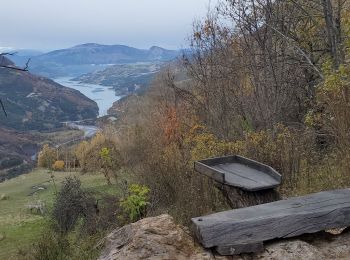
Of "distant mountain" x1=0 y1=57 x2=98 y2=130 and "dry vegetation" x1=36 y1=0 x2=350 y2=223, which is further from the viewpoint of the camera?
"distant mountain" x1=0 y1=57 x2=98 y2=130

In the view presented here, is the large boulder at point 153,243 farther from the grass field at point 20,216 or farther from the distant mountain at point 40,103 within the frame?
the distant mountain at point 40,103

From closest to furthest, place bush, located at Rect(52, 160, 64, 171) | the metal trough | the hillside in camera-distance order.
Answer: the metal trough
bush, located at Rect(52, 160, 64, 171)
the hillside

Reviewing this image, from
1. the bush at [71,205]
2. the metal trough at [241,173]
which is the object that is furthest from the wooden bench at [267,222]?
the bush at [71,205]

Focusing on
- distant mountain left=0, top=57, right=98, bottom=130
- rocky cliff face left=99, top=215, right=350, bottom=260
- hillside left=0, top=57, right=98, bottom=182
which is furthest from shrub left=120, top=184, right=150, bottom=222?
distant mountain left=0, top=57, right=98, bottom=130

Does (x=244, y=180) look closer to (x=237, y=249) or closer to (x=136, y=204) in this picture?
(x=237, y=249)

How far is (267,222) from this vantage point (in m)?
3.79

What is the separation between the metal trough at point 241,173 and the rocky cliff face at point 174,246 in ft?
4.33

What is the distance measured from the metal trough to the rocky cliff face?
1.32 m

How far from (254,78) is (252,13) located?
1776 millimetres

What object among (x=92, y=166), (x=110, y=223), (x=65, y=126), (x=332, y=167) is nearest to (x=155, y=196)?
(x=110, y=223)

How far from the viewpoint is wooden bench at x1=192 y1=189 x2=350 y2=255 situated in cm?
365

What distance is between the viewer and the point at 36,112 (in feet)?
554

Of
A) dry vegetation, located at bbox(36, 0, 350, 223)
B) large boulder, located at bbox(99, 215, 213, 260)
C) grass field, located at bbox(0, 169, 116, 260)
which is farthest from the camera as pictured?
grass field, located at bbox(0, 169, 116, 260)

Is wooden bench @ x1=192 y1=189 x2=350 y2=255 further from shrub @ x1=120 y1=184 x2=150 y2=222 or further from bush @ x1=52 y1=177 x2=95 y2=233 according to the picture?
bush @ x1=52 y1=177 x2=95 y2=233
